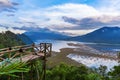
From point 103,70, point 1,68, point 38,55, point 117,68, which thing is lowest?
point 103,70

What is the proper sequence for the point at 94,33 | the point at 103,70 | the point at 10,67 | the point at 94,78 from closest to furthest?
the point at 10,67 < the point at 94,78 < the point at 103,70 < the point at 94,33

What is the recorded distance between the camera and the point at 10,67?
65 centimetres

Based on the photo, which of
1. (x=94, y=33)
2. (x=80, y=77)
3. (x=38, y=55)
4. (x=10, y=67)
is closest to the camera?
(x=10, y=67)

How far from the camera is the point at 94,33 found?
187 m

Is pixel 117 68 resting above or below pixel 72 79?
above

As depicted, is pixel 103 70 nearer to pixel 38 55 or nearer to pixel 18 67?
pixel 38 55

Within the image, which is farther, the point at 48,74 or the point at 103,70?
→ the point at 103,70

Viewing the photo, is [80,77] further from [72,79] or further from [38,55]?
[38,55]

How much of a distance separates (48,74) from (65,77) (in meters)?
1.14

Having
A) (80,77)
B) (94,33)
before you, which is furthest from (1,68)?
(94,33)

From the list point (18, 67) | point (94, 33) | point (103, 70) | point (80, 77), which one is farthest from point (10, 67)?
point (94, 33)

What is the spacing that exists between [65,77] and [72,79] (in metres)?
0.48

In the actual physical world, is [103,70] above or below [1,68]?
below

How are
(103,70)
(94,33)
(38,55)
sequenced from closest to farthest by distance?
(38,55)
(103,70)
(94,33)
